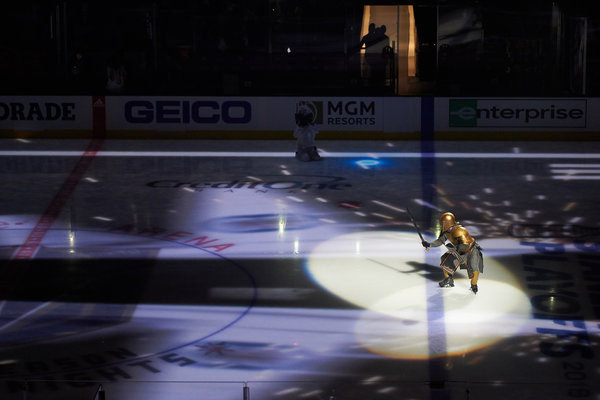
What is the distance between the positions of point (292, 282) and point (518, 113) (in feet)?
34.2

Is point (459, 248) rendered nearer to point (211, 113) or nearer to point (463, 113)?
point (463, 113)

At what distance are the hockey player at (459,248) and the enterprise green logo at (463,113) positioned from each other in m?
10.1

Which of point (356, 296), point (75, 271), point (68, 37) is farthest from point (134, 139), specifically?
point (356, 296)

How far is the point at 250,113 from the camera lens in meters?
17.5

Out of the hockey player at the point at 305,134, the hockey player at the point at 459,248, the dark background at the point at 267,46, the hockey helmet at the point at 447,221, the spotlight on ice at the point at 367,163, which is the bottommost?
the hockey player at the point at 459,248

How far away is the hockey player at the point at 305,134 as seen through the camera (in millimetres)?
14352

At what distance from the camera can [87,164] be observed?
14.4 meters

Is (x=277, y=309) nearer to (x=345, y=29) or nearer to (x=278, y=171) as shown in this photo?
(x=278, y=171)

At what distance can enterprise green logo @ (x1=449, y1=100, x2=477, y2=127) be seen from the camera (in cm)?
1723

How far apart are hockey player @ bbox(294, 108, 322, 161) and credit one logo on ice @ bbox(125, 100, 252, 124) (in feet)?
9.71

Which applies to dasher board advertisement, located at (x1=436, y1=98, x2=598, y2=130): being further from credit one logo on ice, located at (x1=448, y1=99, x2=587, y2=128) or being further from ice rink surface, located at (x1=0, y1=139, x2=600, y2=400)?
ice rink surface, located at (x1=0, y1=139, x2=600, y2=400)

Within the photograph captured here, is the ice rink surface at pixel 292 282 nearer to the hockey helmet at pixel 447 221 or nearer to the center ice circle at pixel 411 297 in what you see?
the center ice circle at pixel 411 297

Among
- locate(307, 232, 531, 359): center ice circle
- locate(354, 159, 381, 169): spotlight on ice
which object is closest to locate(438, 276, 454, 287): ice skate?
locate(307, 232, 531, 359): center ice circle

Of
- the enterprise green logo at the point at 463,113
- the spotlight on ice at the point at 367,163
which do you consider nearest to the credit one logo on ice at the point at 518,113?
the enterprise green logo at the point at 463,113
